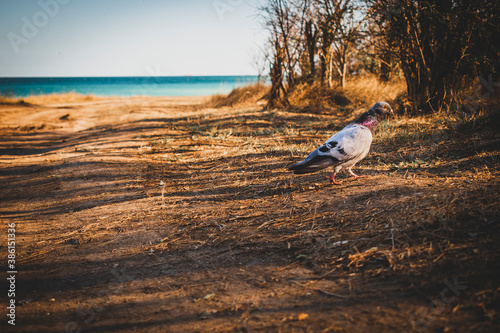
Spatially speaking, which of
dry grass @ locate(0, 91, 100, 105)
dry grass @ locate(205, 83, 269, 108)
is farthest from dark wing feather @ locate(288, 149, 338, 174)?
dry grass @ locate(0, 91, 100, 105)

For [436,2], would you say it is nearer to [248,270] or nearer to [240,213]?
[240,213]

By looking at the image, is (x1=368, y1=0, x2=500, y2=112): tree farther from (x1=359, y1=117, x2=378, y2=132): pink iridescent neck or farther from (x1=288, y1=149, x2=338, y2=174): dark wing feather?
(x1=288, y1=149, x2=338, y2=174): dark wing feather

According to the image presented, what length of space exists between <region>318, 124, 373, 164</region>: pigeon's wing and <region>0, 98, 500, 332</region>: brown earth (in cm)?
36

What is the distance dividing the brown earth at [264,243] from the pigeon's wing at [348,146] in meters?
0.36

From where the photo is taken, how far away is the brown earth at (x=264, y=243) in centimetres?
165

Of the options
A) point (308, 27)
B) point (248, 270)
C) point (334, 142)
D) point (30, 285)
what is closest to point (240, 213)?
point (248, 270)

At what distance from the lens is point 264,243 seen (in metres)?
2.48

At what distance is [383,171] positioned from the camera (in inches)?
148

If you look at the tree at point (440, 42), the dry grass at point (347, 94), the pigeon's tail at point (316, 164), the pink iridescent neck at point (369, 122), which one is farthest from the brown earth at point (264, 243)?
the dry grass at point (347, 94)

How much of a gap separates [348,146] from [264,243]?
4.59 ft

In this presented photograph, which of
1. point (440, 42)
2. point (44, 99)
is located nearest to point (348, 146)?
point (440, 42)

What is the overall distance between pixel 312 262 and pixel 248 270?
46 cm

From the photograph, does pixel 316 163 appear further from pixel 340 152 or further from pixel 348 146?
pixel 348 146

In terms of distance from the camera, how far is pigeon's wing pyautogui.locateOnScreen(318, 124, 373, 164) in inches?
123
